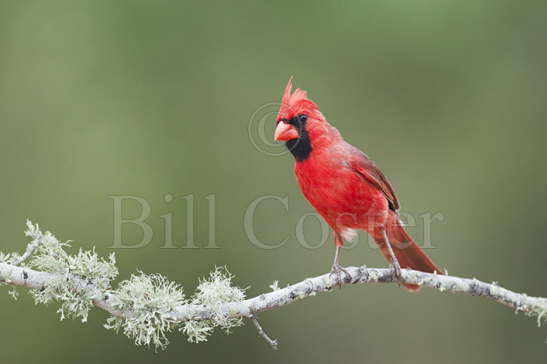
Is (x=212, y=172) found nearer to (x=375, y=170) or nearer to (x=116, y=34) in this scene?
(x=116, y=34)

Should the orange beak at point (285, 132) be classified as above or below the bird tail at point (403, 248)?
above

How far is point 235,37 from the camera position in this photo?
5.16m

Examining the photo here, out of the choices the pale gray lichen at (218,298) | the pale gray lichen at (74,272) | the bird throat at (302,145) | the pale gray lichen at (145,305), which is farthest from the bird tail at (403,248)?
the pale gray lichen at (74,272)

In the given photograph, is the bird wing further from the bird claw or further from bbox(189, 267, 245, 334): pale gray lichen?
bbox(189, 267, 245, 334): pale gray lichen

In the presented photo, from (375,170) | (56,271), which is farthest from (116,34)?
(56,271)

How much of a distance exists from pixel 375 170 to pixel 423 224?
136 cm

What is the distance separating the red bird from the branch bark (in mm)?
102

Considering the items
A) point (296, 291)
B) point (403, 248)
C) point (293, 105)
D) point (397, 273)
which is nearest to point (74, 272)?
point (296, 291)

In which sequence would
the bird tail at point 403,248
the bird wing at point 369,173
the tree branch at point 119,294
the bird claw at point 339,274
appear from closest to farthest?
the tree branch at point 119,294 < the bird claw at point 339,274 < the bird wing at point 369,173 < the bird tail at point 403,248

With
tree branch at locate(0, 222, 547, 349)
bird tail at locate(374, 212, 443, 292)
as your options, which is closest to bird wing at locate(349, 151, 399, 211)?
bird tail at locate(374, 212, 443, 292)

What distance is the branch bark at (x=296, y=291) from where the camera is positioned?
2414 millimetres

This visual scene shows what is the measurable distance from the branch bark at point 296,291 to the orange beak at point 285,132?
637mm

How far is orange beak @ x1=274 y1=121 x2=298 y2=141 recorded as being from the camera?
3209 mm

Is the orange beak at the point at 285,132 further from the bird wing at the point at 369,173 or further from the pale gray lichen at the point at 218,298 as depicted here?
the pale gray lichen at the point at 218,298
